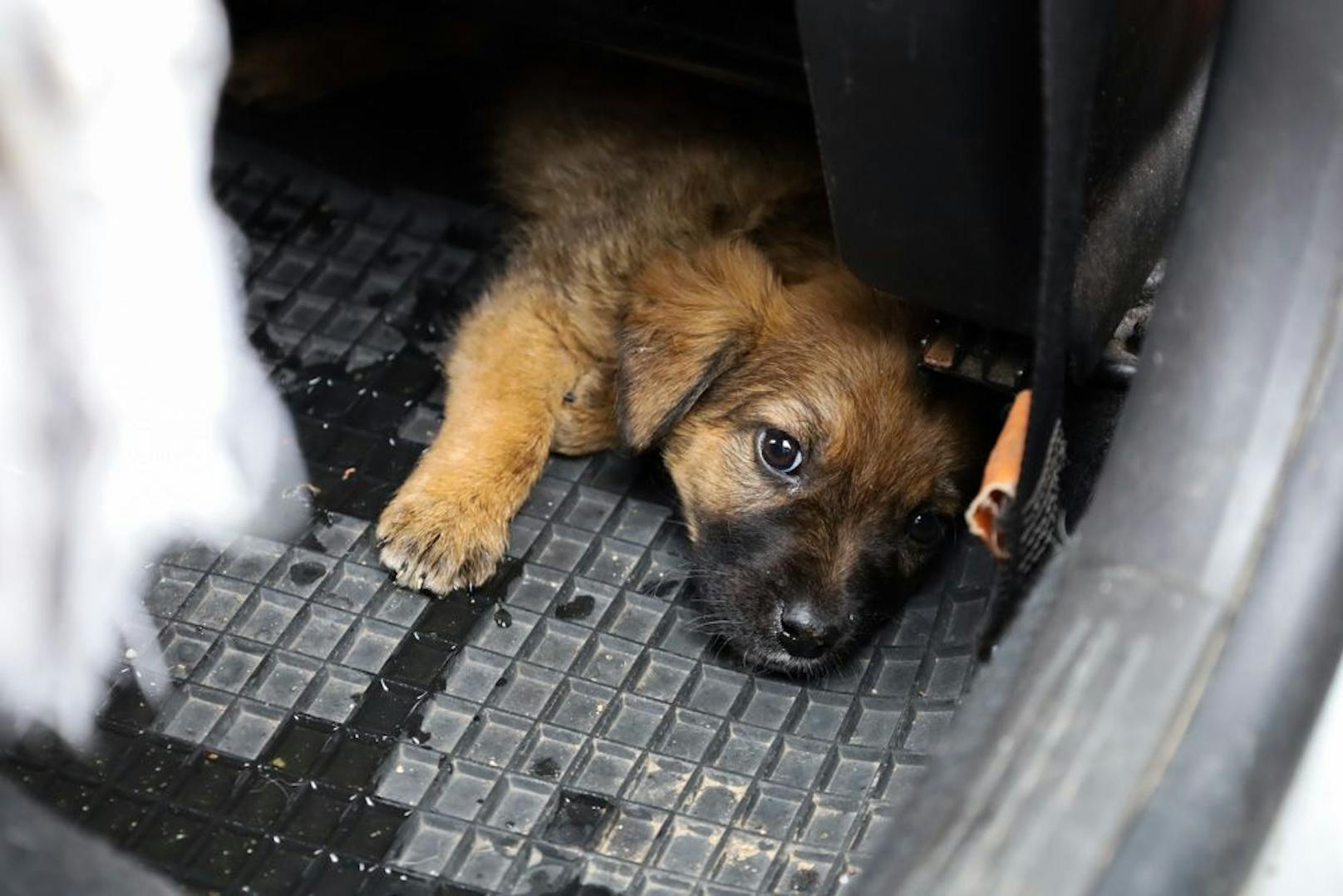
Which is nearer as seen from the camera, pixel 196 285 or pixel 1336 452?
pixel 1336 452

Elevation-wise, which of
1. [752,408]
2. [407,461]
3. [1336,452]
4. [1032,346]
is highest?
[1336,452]

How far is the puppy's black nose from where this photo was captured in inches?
99.7

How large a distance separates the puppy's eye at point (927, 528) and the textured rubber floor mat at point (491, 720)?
0.17 ft

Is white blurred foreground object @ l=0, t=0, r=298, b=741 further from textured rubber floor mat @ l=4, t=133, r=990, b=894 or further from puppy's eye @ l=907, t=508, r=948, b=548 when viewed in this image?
puppy's eye @ l=907, t=508, r=948, b=548

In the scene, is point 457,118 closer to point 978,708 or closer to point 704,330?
point 704,330

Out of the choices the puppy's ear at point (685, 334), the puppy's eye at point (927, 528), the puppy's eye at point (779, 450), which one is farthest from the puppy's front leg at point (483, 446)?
the puppy's eye at point (927, 528)

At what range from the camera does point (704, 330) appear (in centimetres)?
273

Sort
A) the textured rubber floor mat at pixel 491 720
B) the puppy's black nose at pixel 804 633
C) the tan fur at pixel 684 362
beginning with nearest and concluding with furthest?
the textured rubber floor mat at pixel 491 720 → the puppy's black nose at pixel 804 633 → the tan fur at pixel 684 362

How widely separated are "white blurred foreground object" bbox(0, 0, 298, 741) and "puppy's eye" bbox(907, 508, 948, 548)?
1086mm

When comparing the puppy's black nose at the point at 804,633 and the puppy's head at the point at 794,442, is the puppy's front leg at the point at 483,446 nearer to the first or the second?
the puppy's head at the point at 794,442

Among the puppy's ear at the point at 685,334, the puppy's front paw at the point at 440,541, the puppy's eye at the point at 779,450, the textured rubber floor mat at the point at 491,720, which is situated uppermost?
the puppy's ear at the point at 685,334

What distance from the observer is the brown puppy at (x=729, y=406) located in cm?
262

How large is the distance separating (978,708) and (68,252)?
7.69 ft

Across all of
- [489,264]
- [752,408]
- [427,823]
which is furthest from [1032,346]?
[489,264]
